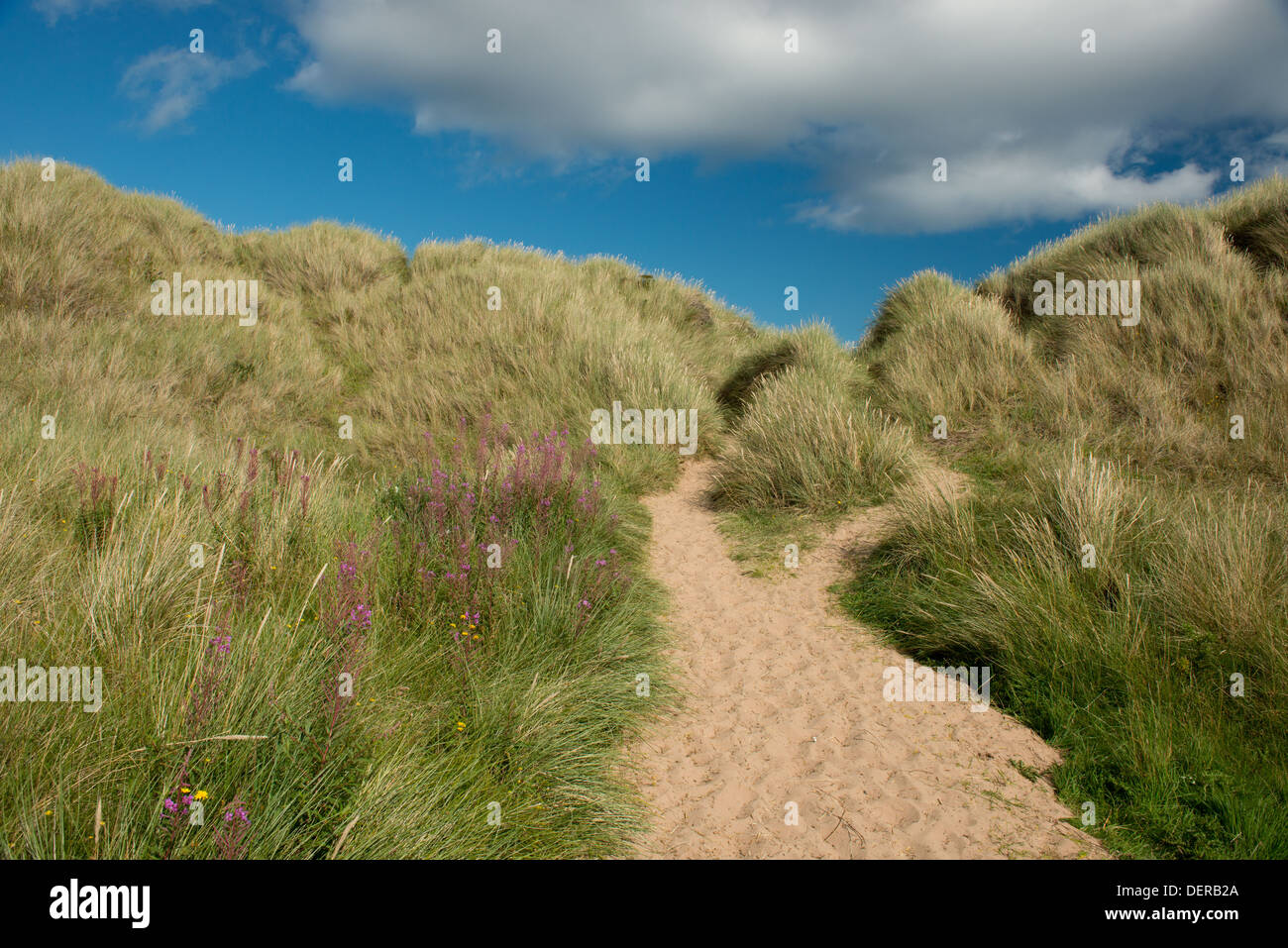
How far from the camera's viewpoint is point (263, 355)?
10.2 metres

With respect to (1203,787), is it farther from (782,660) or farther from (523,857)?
(523,857)

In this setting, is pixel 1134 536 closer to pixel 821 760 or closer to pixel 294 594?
pixel 821 760

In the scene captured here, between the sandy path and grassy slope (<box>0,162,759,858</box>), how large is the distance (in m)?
0.35

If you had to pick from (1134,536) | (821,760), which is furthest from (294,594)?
(1134,536)

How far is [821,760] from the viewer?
3600 millimetres

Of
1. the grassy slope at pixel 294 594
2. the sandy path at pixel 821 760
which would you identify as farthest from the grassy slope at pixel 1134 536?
the grassy slope at pixel 294 594

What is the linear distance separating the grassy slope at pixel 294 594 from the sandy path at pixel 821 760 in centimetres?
35

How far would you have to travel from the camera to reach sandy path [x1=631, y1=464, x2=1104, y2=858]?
9.84 feet

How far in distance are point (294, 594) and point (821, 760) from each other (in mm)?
3087

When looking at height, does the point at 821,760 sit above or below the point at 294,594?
below

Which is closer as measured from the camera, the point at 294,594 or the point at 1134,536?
the point at 294,594

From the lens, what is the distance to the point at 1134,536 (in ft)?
15.8

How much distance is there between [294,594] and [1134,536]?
578 cm

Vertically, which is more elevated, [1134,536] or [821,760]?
[1134,536]
